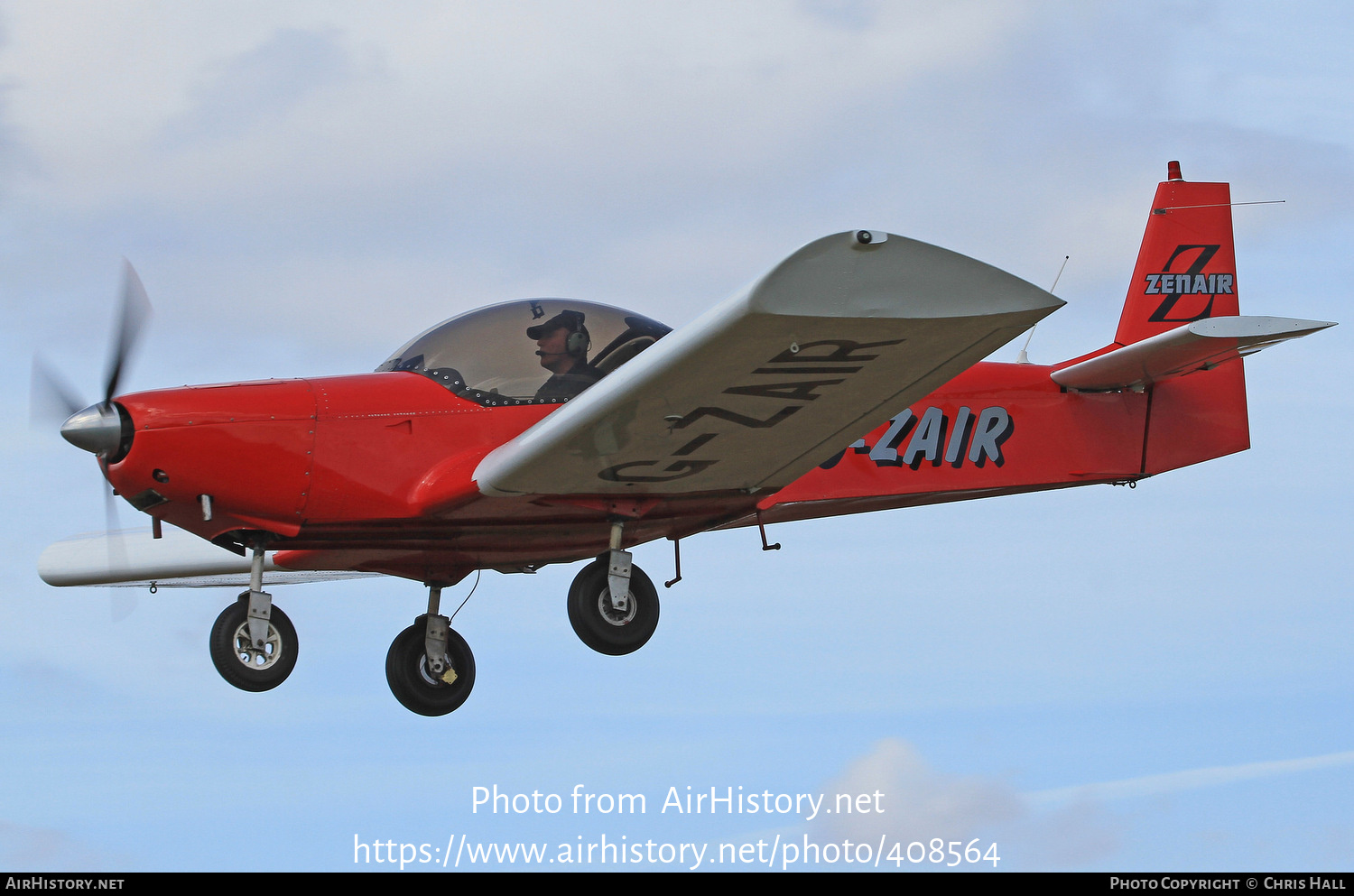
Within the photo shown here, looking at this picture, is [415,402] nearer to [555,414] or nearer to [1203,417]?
[555,414]

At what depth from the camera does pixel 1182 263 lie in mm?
13773

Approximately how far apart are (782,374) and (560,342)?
224 cm

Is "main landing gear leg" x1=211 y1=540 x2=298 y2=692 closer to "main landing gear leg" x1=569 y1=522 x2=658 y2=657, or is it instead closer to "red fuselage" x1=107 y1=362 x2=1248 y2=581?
"red fuselage" x1=107 y1=362 x2=1248 y2=581

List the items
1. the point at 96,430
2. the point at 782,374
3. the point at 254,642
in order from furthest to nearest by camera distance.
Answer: the point at 254,642 < the point at 96,430 < the point at 782,374

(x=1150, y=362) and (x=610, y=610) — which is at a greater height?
(x=1150, y=362)

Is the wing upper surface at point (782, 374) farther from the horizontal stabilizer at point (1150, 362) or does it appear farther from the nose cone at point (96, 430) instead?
the horizontal stabilizer at point (1150, 362)

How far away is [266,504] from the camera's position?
10.2 meters

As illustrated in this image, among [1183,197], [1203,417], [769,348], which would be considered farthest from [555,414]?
[1183,197]

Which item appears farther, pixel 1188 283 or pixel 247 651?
pixel 1188 283

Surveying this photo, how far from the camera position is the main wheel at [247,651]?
1024 centimetres

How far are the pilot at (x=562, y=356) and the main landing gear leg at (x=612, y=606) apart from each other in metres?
1.02

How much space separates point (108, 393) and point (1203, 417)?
333 inches

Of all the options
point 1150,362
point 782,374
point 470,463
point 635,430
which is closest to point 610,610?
point 470,463

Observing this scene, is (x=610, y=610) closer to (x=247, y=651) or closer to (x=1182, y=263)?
(x=247, y=651)
